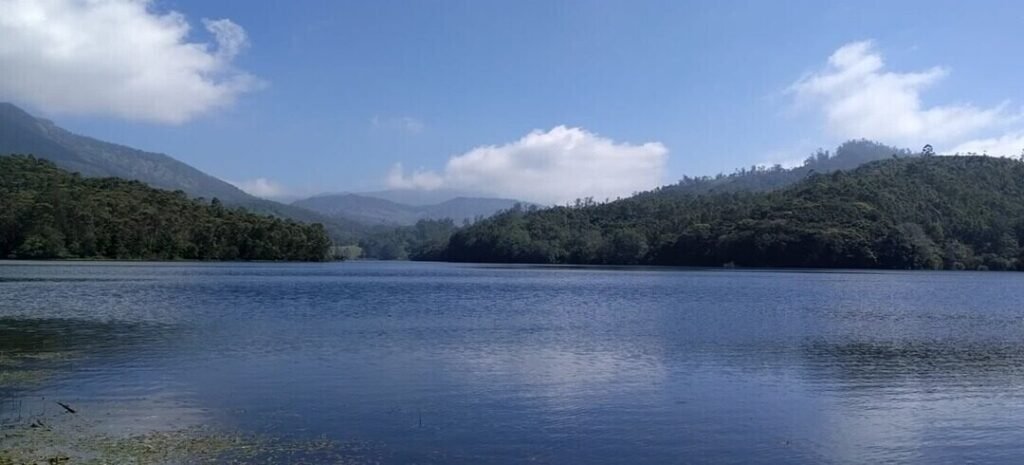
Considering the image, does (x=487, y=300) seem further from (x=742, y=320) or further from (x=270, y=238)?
(x=270, y=238)

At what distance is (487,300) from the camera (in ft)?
232

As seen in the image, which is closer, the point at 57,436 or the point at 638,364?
the point at 57,436

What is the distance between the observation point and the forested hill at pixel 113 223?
14738 centimetres

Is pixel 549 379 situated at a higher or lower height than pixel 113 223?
lower

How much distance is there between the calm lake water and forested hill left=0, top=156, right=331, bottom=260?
102 meters

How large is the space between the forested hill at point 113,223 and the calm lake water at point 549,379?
10177 centimetres

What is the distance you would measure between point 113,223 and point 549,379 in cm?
15067

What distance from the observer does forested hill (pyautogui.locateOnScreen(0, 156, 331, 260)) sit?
147 metres

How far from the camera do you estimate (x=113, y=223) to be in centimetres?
15838

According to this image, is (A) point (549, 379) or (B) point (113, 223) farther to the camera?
(B) point (113, 223)

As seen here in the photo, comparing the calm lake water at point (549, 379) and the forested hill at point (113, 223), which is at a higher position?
the forested hill at point (113, 223)

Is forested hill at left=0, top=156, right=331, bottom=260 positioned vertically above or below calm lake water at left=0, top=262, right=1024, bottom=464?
above

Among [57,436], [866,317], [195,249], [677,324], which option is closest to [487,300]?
[677,324]

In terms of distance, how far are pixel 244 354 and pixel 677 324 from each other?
25987 millimetres
